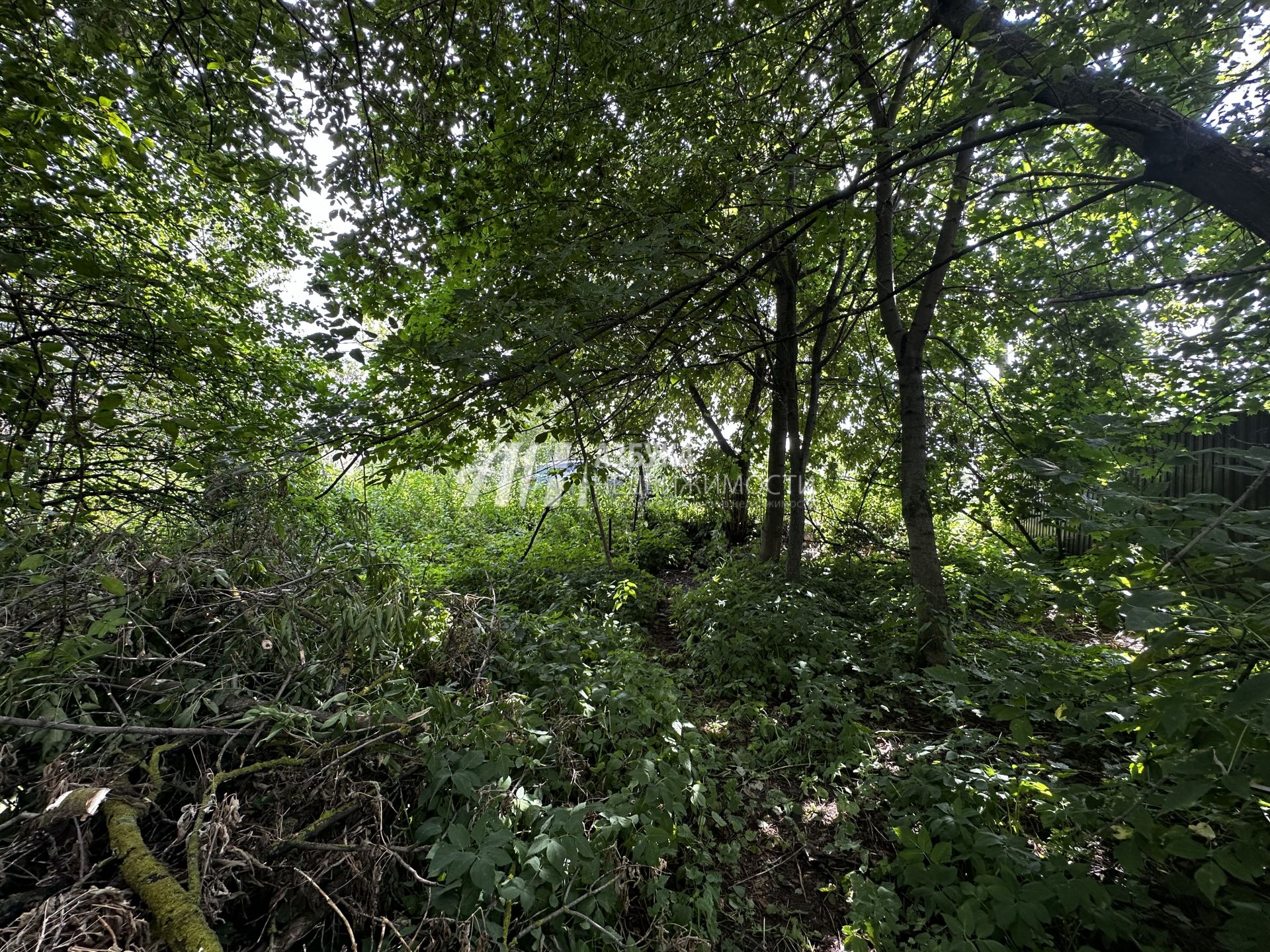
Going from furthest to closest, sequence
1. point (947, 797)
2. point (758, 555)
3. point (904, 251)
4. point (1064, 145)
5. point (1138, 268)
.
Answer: point (758, 555) < point (904, 251) < point (1138, 268) < point (1064, 145) < point (947, 797)

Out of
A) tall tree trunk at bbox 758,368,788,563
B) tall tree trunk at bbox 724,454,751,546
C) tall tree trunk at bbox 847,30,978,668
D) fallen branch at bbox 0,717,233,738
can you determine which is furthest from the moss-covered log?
tall tree trunk at bbox 724,454,751,546

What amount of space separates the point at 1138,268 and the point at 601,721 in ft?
17.9

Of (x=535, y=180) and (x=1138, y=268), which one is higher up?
(x=535, y=180)

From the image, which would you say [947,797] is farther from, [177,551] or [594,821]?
[177,551]

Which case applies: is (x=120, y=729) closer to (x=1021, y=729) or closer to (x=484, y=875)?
(x=484, y=875)

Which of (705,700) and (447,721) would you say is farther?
(705,700)

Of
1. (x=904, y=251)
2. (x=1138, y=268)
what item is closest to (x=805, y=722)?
(x=1138, y=268)

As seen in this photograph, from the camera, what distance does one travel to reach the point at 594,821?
2189mm

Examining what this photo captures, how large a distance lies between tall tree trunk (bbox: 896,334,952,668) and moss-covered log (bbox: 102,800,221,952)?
15.3ft

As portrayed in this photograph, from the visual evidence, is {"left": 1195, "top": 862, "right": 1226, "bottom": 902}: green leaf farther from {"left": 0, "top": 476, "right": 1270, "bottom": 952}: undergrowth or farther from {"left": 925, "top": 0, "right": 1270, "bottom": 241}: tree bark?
{"left": 925, "top": 0, "right": 1270, "bottom": 241}: tree bark

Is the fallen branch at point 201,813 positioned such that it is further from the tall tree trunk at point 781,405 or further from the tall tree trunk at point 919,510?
the tall tree trunk at point 781,405

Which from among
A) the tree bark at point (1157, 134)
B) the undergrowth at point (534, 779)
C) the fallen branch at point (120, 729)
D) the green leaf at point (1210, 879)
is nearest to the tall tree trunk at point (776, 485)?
the undergrowth at point (534, 779)

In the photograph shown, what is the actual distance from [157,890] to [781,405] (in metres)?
7.22

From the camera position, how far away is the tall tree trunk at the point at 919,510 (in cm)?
419
